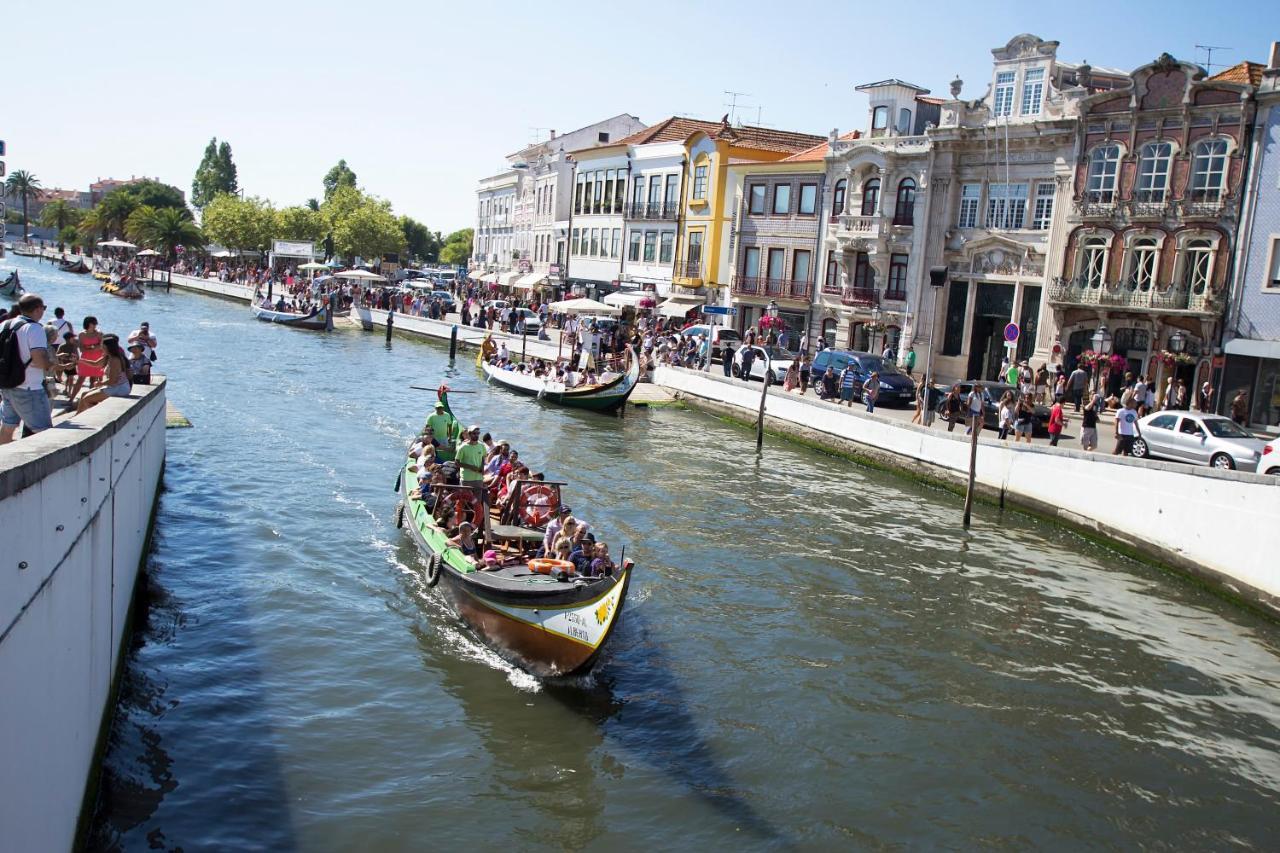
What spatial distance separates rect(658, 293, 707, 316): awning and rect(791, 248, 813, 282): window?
215 inches

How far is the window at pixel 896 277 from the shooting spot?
42156mm

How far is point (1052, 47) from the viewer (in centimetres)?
3650

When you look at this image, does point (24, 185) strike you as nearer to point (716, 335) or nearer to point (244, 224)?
point (244, 224)

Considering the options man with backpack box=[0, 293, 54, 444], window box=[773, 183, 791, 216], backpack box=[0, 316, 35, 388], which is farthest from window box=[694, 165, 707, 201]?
backpack box=[0, 316, 35, 388]

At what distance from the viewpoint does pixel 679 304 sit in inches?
2072

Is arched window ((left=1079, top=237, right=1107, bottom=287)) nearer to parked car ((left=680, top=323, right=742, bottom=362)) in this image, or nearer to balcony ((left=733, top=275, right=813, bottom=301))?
balcony ((left=733, top=275, right=813, bottom=301))

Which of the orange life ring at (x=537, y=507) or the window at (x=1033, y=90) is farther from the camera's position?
the window at (x=1033, y=90)

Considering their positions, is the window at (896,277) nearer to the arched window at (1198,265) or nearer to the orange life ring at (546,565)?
the arched window at (1198,265)

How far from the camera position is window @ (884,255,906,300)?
4216 cm

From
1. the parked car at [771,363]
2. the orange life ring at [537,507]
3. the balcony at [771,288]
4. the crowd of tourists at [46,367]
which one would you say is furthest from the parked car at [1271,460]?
the balcony at [771,288]

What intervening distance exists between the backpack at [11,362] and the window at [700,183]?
4616 centimetres

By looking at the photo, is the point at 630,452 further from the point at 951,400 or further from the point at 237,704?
the point at 237,704

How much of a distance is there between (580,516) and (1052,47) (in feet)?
84.7

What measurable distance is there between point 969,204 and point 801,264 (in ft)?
30.0
